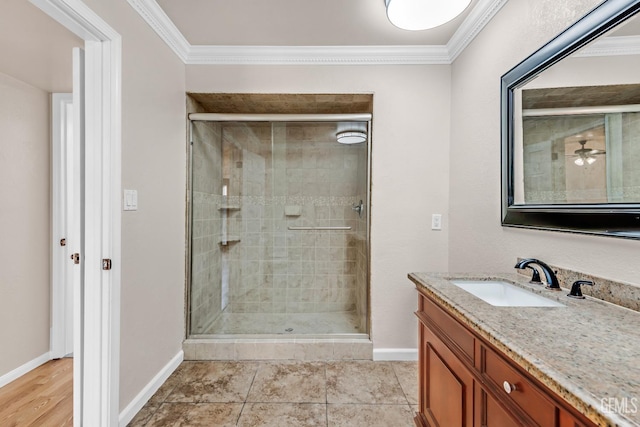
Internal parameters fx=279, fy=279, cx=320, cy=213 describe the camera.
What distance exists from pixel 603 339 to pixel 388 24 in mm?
2039

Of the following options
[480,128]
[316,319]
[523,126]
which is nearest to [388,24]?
[480,128]

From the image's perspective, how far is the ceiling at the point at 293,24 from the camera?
176 centimetres

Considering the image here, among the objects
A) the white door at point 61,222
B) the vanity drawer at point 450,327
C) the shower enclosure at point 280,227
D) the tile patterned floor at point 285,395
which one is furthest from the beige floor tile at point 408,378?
the white door at point 61,222

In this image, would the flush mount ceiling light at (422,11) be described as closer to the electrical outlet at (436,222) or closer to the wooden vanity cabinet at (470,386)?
the electrical outlet at (436,222)

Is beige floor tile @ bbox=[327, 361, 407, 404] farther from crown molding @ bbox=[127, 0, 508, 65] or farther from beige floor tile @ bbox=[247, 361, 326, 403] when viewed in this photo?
crown molding @ bbox=[127, 0, 508, 65]

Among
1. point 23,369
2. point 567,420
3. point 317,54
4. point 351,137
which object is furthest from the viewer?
point 351,137

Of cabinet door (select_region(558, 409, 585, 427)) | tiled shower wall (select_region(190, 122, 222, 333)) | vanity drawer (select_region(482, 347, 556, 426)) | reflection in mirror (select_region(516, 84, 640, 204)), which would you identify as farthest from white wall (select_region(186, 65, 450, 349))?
cabinet door (select_region(558, 409, 585, 427))

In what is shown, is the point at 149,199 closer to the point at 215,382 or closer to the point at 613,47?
the point at 215,382

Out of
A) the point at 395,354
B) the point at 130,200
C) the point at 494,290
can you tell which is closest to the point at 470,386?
the point at 494,290

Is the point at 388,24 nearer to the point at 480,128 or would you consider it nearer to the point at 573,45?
the point at 480,128

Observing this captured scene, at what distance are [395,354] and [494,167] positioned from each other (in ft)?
5.29

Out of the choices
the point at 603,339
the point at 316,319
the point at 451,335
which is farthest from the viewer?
the point at 316,319

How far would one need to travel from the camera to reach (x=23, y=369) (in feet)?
6.89

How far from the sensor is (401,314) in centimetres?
230
